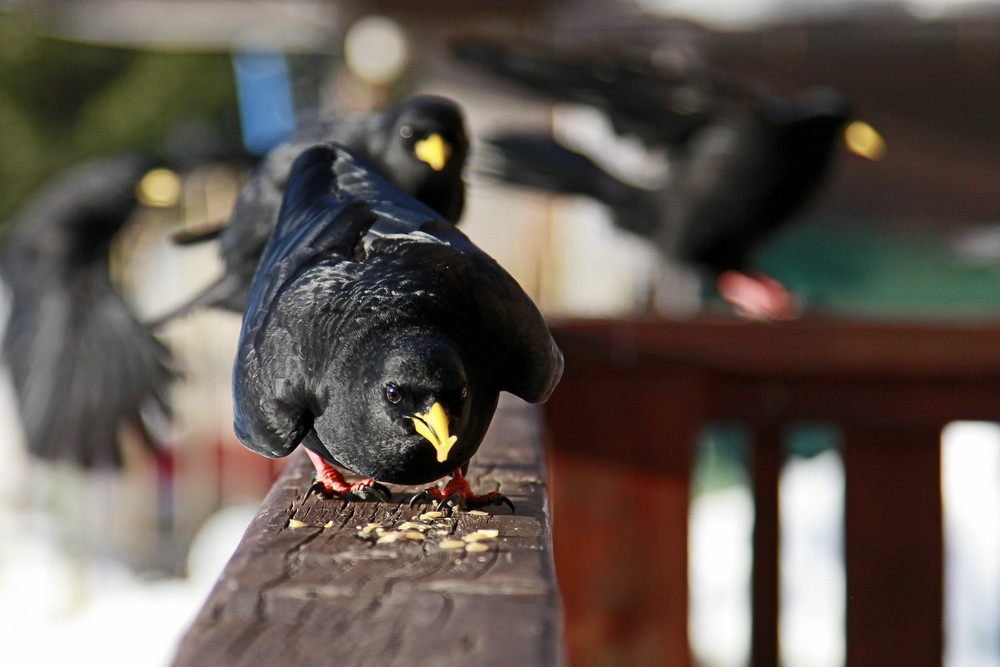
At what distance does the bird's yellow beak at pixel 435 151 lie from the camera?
6.63 ft

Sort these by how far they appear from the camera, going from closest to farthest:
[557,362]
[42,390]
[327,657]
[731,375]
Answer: [327,657]
[557,362]
[731,375]
[42,390]

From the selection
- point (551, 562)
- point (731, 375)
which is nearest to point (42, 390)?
point (731, 375)

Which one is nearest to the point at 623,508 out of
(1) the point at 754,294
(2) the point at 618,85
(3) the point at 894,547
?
(3) the point at 894,547

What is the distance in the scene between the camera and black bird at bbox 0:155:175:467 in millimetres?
2969

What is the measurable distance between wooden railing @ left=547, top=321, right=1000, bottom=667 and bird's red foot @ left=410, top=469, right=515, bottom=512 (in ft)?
3.03

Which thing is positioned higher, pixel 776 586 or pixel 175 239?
pixel 175 239

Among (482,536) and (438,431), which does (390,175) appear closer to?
(438,431)

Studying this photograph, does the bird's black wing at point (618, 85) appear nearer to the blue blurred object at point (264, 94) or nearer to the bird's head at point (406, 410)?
the bird's head at point (406, 410)

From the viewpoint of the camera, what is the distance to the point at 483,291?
1.33 metres

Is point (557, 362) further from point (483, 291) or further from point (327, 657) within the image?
point (327, 657)

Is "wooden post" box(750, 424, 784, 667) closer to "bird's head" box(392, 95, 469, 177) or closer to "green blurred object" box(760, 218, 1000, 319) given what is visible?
"bird's head" box(392, 95, 469, 177)

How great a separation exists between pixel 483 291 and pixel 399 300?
111 mm

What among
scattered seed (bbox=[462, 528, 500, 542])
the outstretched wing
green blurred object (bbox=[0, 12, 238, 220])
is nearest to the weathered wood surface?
scattered seed (bbox=[462, 528, 500, 542])

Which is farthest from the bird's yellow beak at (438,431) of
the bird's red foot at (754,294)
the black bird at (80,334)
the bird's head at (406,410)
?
the bird's red foot at (754,294)
